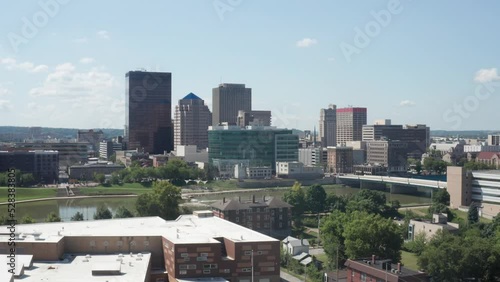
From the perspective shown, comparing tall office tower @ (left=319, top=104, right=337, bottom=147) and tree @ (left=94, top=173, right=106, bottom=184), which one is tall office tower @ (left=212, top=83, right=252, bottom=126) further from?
tree @ (left=94, top=173, right=106, bottom=184)

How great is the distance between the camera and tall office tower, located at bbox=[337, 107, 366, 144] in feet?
291

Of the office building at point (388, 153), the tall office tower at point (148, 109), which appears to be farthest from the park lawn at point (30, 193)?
the office building at point (388, 153)

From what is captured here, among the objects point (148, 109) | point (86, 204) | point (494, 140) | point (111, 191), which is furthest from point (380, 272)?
point (494, 140)

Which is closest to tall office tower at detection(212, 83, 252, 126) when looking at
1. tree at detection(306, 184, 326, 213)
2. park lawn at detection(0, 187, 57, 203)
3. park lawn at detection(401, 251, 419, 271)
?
park lawn at detection(0, 187, 57, 203)

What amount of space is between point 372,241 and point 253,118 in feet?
164

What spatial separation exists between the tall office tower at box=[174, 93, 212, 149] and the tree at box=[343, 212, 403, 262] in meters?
58.7

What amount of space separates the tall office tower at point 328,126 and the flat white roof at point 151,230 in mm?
76917

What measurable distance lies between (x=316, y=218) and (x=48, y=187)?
23345mm

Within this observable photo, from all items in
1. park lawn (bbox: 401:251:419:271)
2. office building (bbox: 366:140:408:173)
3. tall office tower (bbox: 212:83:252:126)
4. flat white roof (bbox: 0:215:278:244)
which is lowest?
park lawn (bbox: 401:251:419:271)

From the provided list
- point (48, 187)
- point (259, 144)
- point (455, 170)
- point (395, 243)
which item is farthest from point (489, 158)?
point (395, 243)

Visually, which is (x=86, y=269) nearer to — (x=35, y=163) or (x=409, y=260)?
(x=409, y=260)

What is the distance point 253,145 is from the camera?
56500 millimetres

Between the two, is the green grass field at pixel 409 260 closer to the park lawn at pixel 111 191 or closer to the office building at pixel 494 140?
the park lawn at pixel 111 191

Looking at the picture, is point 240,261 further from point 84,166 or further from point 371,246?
point 84,166
